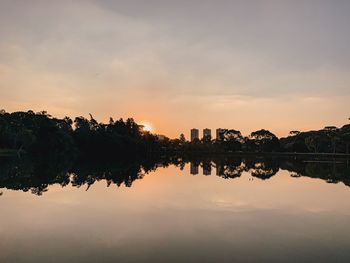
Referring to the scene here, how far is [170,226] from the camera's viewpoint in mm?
11766

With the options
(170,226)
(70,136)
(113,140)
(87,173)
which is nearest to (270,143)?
(113,140)

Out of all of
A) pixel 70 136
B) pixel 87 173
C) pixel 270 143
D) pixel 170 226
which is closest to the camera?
pixel 170 226

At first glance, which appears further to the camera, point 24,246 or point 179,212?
point 179,212

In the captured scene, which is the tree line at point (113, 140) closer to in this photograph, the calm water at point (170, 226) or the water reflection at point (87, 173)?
the water reflection at point (87, 173)

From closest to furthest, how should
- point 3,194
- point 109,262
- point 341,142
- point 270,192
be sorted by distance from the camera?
point 109,262, point 3,194, point 270,192, point 341,142

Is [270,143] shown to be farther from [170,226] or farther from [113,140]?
[170,226]

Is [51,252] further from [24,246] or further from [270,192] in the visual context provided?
[270,192]

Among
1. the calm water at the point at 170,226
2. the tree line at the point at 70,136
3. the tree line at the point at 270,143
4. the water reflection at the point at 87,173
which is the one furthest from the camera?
the tree line at the point at 270,143

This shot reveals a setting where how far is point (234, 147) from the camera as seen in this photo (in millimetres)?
128875

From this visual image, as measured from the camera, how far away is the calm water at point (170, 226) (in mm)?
8758

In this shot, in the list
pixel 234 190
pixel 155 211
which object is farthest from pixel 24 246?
pixel 234 190

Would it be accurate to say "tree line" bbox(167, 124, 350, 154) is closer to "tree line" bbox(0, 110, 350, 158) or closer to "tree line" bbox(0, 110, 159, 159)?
"tree line" bbox(0, 110, 350, 158)

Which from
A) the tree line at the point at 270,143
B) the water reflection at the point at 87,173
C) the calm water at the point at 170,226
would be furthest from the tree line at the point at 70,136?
the calm water at the point at 170,226

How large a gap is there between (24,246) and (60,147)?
227 ft
